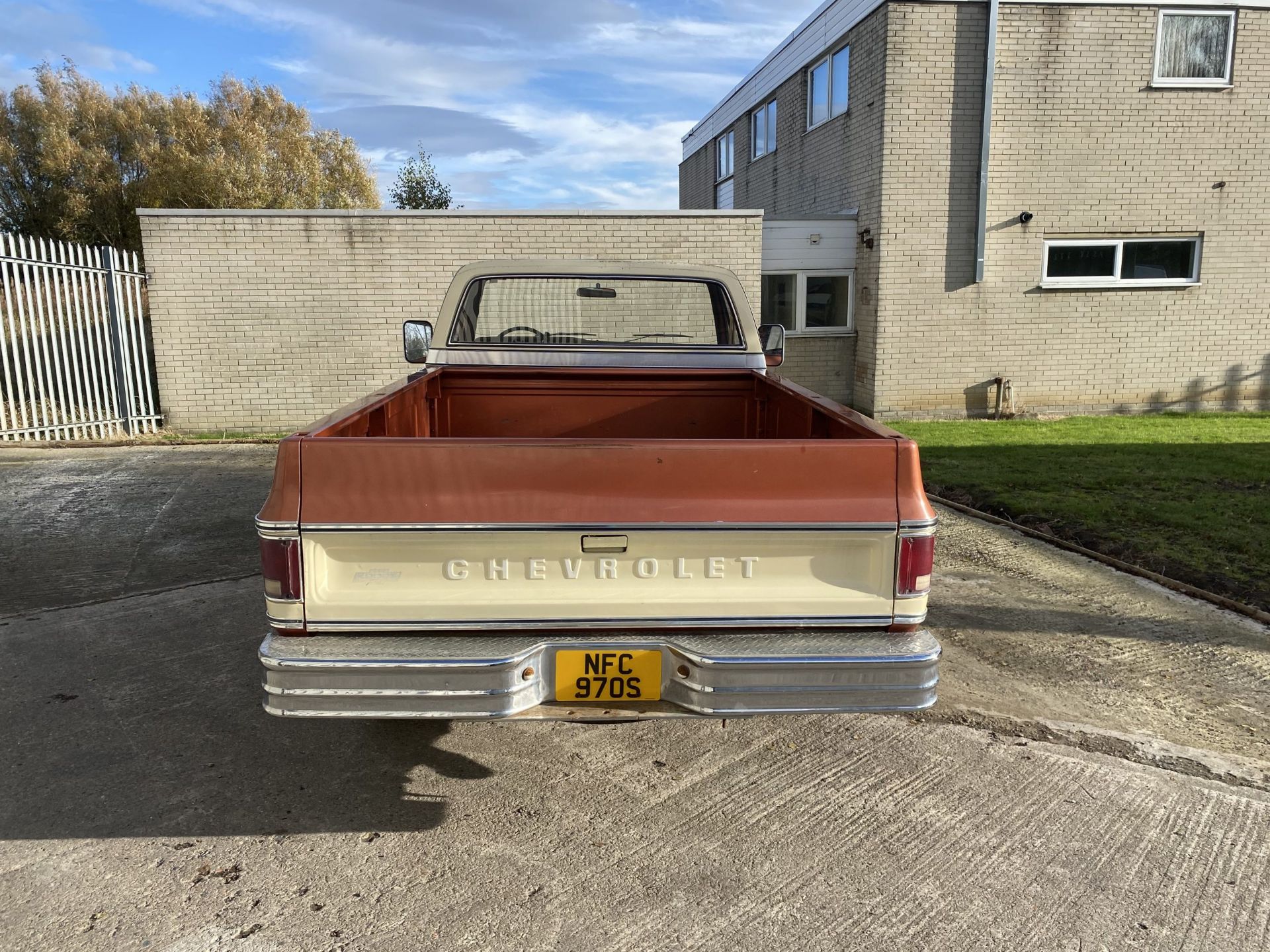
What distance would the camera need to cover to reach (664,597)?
A: 275 centimetres

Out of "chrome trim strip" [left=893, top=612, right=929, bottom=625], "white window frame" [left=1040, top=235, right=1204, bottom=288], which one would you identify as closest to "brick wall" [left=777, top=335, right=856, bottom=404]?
"white window frame" [left=1040, top=235, right=1204, bottom=288]

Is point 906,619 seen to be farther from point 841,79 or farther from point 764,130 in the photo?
Result: point 764,130

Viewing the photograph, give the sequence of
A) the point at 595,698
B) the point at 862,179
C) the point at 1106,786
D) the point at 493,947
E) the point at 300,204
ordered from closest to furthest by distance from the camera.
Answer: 1. the point at 493,947
2. the point at 595,698
3. the point at 1106,786
4. the point at 862,179
5. the point at 300,204

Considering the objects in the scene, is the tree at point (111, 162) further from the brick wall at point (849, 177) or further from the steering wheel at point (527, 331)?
the steering wheel at point (527, 331)

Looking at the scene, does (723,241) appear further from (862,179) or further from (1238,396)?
(1238,396)

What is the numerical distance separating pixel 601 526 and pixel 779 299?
10.8 meters

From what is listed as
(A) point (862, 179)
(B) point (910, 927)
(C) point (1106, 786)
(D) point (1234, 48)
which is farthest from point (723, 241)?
(B) point (910, 927)

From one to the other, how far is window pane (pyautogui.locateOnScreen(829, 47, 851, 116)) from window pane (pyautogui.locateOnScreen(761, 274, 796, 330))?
2608 mm

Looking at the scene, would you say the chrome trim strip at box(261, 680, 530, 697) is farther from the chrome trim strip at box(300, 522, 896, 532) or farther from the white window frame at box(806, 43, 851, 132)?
the white window frame at box(806, 43, 851, 132)

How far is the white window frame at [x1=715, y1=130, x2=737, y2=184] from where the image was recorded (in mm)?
19453

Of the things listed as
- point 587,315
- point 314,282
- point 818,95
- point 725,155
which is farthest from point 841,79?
point 587,315

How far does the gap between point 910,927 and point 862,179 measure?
11413mm

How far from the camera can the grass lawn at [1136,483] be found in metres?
5.72

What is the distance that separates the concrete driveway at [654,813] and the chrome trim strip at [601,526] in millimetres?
1041
